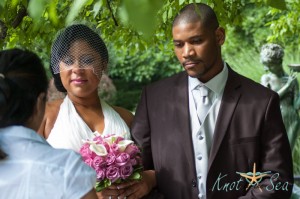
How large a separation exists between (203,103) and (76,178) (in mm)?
1209

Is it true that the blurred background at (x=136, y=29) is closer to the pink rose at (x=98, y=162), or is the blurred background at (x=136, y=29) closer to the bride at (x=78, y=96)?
the bride at (x=78, y=96)

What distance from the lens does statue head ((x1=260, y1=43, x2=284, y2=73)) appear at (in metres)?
7.70

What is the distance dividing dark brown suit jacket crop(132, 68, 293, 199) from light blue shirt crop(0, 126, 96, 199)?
1.03m

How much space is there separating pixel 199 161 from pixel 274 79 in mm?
5018

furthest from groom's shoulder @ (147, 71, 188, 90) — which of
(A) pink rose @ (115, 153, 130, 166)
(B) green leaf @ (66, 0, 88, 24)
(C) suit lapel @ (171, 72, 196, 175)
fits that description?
(B) green leaf @ (66, 0, 88, 24)

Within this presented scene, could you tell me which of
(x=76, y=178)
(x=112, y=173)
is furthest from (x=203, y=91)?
(x=76, y=178)

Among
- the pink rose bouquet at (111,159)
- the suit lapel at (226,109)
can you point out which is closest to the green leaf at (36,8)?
the pink rose bouquet at (111,159)

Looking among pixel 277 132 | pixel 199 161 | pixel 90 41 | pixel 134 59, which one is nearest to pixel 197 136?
pixel 199 161

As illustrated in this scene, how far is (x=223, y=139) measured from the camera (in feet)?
10.2

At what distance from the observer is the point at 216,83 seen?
323 centimetres

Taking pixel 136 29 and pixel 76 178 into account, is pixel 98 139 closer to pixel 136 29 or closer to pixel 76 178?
pixel 76 178

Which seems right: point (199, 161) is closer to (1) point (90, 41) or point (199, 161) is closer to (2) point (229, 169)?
(2) point (229, 169)

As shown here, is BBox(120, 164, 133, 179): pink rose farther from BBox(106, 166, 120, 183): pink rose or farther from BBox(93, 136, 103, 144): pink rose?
BBox(93, 136, 103, 144): pink rose

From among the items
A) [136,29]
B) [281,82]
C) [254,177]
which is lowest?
[281,82]
